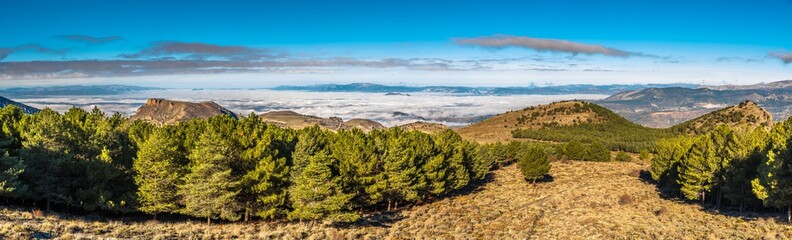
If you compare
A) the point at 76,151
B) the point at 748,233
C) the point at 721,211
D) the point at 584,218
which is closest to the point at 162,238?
the point at 76,151

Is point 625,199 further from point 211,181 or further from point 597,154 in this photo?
point 597,154

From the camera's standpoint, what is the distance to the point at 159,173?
37.2 metres

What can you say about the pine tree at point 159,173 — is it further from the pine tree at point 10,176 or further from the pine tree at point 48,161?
the pine tree at point 10,176

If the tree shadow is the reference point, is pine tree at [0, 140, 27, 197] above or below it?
above

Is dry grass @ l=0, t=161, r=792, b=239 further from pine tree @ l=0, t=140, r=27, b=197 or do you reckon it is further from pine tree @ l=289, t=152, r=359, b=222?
pine tree @ l=0, t=140, r=27, b=197

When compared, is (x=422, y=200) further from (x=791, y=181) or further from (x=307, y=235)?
(x=791, y=181)

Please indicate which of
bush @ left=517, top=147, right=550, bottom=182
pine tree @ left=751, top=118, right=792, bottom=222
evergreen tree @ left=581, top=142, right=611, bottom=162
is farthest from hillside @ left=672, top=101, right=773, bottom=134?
pine tree @ left=751, top=118, right=792, bottom=222

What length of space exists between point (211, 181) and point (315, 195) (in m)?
7.89

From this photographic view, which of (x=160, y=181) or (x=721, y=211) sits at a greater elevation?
(x=160, y=181)

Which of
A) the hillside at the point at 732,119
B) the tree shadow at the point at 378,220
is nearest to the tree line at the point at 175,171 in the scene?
the tree shadow at the point at 378,220

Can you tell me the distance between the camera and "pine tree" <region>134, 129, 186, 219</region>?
1471 inches

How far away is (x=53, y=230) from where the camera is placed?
26.6 m

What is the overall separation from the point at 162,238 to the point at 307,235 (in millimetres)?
10487

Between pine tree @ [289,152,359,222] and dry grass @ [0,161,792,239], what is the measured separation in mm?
1266
